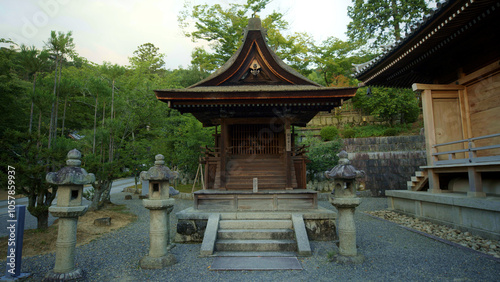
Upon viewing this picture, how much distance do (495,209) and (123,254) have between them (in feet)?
29.0

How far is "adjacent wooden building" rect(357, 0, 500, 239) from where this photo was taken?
638cm

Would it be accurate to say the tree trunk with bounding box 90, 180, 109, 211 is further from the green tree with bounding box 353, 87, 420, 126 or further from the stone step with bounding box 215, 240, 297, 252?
the green tree with bounding box 353, 87, 420, 126

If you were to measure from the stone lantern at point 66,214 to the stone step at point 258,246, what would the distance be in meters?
2.92

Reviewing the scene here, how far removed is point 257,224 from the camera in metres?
6.79

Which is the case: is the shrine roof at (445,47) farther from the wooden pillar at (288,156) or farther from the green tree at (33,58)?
the green tree at (33,58)

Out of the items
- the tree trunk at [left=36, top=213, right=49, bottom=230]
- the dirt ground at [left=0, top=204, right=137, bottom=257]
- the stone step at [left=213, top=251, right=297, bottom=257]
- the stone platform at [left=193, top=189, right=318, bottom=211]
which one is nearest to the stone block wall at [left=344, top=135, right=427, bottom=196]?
the stone platform at [left=193, top=189, right=318, bottom=211]

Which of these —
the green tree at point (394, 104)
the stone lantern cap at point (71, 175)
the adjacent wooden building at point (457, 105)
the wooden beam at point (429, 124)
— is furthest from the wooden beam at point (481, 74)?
→ the green tree at point (394, 104)

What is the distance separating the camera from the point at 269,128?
33.3 feet

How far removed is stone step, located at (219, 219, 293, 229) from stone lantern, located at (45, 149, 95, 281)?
11.0 feet

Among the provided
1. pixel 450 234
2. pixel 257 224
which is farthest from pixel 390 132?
pixel 257 224

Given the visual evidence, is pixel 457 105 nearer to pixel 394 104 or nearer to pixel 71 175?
pixel 71 175

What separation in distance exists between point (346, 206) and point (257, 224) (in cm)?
252

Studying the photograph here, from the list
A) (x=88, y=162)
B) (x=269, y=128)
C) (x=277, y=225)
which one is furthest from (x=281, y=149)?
(x=88, y=162)

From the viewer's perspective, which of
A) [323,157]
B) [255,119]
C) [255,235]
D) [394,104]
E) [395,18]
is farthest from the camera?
[395,18]
